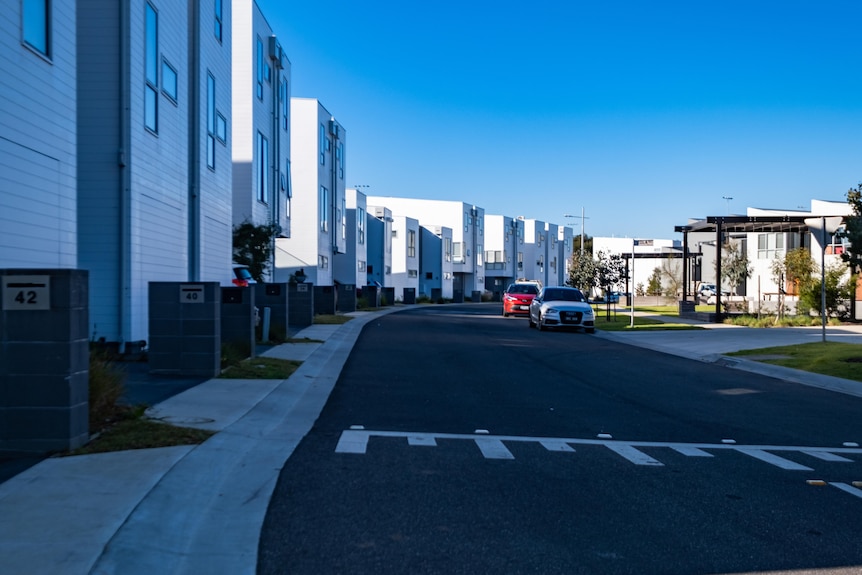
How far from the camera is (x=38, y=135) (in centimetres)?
1204

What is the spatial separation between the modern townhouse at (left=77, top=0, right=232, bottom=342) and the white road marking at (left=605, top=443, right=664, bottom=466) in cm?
940

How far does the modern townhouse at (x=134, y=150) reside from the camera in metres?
14.8

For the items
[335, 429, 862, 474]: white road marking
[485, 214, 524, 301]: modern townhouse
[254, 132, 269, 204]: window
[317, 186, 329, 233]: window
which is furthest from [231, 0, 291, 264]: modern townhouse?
[485, 214, 524, 301]: modern townhouse

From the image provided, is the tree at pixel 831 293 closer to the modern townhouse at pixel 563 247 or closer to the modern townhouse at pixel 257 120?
the modern townhouse at pixel 257 120

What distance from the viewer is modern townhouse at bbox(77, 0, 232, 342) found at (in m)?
14.8

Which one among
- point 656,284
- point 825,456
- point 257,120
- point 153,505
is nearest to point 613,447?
point 825,456

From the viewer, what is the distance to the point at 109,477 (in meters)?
6.49

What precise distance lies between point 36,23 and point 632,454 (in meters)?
9.93

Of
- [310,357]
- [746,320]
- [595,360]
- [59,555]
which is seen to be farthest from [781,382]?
[746,320]

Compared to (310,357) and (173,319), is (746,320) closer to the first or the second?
(310,357)

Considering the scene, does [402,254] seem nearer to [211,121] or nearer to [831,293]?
[831,293]

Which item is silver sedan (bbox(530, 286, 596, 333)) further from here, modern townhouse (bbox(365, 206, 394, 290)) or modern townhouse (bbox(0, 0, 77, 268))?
modern townhouse (bbox(365, 206, 394, 290))

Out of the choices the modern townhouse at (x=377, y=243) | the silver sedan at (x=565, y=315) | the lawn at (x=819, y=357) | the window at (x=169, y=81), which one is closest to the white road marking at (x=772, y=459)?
the lawn at (x=819, y=357)

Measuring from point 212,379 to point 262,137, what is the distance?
23.7 m
